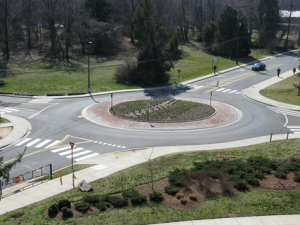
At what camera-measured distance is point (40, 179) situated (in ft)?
56.7

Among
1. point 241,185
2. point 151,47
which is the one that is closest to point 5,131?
point 241,185

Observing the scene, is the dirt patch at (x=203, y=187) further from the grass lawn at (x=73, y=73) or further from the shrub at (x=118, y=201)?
the grass lawn at (x=73, y=73)

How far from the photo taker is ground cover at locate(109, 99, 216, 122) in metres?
31.5

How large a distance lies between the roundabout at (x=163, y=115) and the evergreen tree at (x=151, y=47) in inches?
515

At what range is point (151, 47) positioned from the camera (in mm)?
49750

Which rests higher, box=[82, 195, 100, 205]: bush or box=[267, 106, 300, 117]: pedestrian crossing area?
box=[82, 195, 100, 205]: bush

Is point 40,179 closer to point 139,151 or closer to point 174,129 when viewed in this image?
point 139,151

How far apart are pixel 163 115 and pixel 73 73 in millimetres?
31732

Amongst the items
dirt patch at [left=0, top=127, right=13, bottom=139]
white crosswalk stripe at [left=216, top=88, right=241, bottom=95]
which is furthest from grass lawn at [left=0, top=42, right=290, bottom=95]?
white crosswalk stripe at [left=216, top=88, right=241, bottom=95]

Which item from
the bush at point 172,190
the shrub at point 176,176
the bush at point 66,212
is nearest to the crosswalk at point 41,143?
the shrub at point 176,176

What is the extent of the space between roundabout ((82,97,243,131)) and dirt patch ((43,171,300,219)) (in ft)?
43.2

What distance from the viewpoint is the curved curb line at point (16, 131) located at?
80.9ft

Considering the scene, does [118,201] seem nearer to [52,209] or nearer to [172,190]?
[172,190]

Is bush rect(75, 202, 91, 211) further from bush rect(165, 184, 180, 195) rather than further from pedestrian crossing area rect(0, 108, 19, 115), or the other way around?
pedestrian crossing area rect(0, 108, 19, 115)
